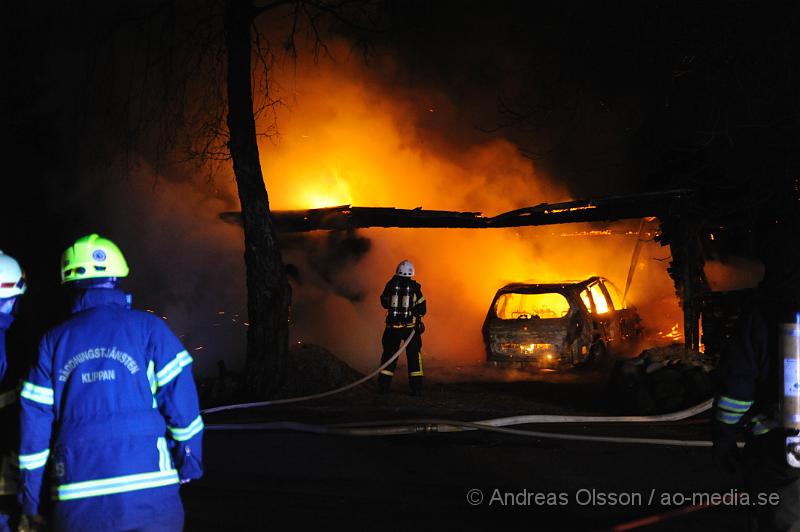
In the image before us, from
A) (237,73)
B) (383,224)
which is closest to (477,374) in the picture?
(383,224)

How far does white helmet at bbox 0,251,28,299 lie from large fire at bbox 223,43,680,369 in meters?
14.7

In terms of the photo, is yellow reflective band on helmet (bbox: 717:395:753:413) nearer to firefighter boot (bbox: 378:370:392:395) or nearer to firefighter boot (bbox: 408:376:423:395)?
firefighter boot (bbox: 408:376:423:395)

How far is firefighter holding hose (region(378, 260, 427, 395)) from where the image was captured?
1204 centimetres

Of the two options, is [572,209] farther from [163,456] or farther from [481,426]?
[163,456]

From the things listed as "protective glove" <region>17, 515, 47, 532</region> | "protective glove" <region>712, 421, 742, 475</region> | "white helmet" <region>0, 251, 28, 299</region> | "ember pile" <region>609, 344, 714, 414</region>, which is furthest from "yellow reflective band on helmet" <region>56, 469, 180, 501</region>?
"ember pile" <region>609, 344, 714, 414</region>

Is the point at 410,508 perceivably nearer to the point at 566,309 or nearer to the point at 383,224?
the point at 566,309

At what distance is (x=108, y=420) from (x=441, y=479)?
408 centimetres

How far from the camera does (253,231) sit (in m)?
12.0

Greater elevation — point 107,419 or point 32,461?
point 107,419

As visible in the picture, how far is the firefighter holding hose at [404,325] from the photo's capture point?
12.0m

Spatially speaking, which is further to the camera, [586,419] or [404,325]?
[404,325]

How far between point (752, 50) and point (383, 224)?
1025cm

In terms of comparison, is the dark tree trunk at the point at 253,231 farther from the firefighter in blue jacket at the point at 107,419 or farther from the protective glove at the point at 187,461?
the protective glove at the point at 187,461

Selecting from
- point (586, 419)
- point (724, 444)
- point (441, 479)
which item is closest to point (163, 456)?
point (724, 444)
